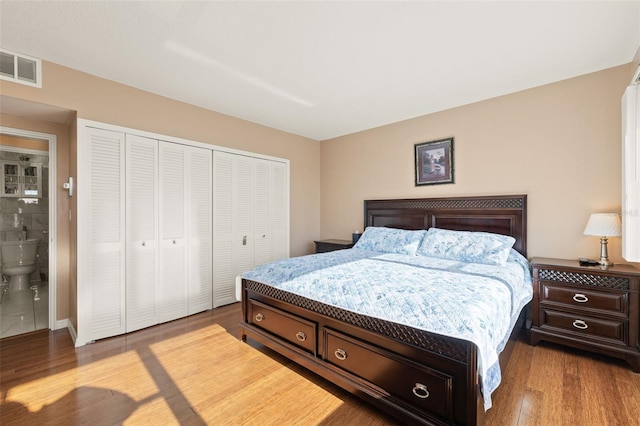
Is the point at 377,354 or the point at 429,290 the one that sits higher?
the point at 429,290

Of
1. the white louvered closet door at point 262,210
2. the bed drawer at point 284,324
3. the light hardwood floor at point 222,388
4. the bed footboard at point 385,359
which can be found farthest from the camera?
the white louvered closet door at point 262,210

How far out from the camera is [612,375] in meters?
2.17

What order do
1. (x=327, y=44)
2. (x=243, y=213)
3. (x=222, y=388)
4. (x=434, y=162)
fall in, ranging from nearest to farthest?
(x=222, y=388), (x=327, y=44), (x=434, y=162), (x=243, y=213)

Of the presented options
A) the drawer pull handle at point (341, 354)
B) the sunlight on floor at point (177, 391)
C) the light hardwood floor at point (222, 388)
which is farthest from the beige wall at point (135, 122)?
the drawer pull handle at point (341, 354)

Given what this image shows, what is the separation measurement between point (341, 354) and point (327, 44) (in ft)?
7.80

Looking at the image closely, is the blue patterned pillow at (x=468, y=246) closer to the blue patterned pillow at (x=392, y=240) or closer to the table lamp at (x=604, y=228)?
the blue patterned pillow at (x=392, y=240)

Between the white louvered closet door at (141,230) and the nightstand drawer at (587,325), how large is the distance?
13.1 ft

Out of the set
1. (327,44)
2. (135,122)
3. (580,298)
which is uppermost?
(327,44)

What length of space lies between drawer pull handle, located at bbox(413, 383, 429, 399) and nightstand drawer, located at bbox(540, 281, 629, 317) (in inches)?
73.5

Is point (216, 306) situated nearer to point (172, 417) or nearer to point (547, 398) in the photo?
point (172, 417)

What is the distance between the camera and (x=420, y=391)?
1582mm

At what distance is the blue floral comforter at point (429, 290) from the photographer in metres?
1.54

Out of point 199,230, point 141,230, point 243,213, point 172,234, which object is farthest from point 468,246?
point 141,230

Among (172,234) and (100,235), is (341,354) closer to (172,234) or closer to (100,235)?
(172,234)
